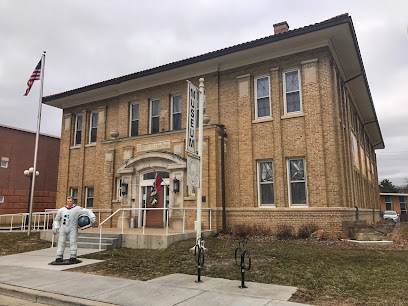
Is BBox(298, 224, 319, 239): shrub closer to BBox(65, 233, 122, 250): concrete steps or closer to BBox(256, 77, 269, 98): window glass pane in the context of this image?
BBox(256, 77, 269, 98): window glass pane

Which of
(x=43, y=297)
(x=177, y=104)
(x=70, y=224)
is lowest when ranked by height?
(x=43, y=297)

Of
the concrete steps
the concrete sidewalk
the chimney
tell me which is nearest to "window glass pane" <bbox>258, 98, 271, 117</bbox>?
the chimney

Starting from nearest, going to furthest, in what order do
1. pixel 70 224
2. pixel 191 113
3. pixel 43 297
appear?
pixel 43 297 → pixel 70 224 → pixel 191 113

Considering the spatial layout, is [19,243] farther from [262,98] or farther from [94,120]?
[262,98]

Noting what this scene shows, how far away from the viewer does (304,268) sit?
27.7 ft

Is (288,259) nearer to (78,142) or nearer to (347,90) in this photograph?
(347,90)

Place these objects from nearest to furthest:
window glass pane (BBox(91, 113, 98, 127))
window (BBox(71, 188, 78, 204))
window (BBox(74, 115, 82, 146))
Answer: window (BBox(71, 188, 78, 204)), window glass pane (BBox(91, 113, 98, 127)), window (BBox(74, 115, 82, 146))

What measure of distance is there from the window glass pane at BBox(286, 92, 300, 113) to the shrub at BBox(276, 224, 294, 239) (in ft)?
17.0

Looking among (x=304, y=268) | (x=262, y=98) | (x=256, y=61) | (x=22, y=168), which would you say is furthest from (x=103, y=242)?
(x=22, y=168)

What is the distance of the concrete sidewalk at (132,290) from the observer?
604 cm

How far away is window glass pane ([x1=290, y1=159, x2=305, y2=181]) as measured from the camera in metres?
14.7

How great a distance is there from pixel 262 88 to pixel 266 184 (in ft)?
15.1

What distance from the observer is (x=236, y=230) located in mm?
14922

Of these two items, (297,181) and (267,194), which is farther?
(267,194)
